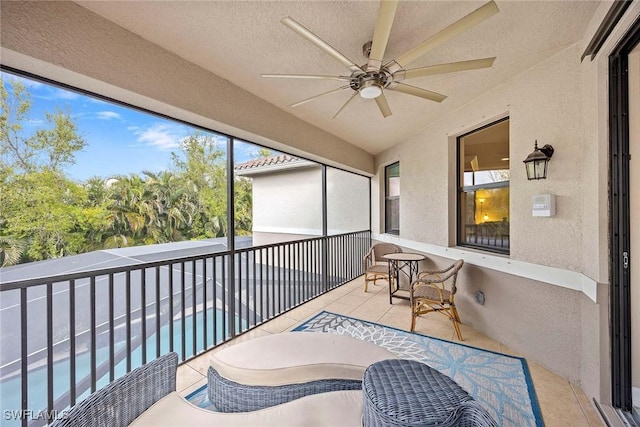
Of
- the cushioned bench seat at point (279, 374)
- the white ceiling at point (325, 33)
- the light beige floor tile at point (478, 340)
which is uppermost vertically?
the white ceiling at point (325, 33)

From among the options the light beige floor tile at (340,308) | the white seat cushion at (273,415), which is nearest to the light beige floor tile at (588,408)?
the white seat cushion at (273,415)

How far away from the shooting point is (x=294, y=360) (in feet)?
5.36

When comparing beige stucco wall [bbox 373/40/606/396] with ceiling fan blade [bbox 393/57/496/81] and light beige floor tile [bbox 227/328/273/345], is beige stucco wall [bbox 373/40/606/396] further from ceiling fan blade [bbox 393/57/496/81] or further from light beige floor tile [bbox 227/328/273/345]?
light beige floor tile [bbox 227/328/273/345]

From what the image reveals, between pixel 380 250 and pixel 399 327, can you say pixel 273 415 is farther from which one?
pixel 380 250

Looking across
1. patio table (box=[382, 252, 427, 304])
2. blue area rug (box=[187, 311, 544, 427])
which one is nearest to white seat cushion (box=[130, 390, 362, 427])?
blue area rug (box=[187, 311, 544, 427])

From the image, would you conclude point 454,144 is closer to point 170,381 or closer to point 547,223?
point 547,223

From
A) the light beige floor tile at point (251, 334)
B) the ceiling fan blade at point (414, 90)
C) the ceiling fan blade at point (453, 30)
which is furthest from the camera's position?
the light beige floor tile at point (251, 334)

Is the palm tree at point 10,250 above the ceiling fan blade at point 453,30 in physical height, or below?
below

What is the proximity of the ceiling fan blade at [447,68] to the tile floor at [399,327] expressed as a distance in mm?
2412

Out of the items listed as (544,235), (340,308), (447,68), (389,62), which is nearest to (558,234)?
(544,235)

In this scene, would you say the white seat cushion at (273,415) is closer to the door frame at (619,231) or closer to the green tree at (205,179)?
the green tree at (205,179)

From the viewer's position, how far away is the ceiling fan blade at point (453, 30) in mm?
1286

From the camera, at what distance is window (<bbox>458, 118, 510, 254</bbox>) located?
2.93 metres

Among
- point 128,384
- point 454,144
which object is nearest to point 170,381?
point 128,384
